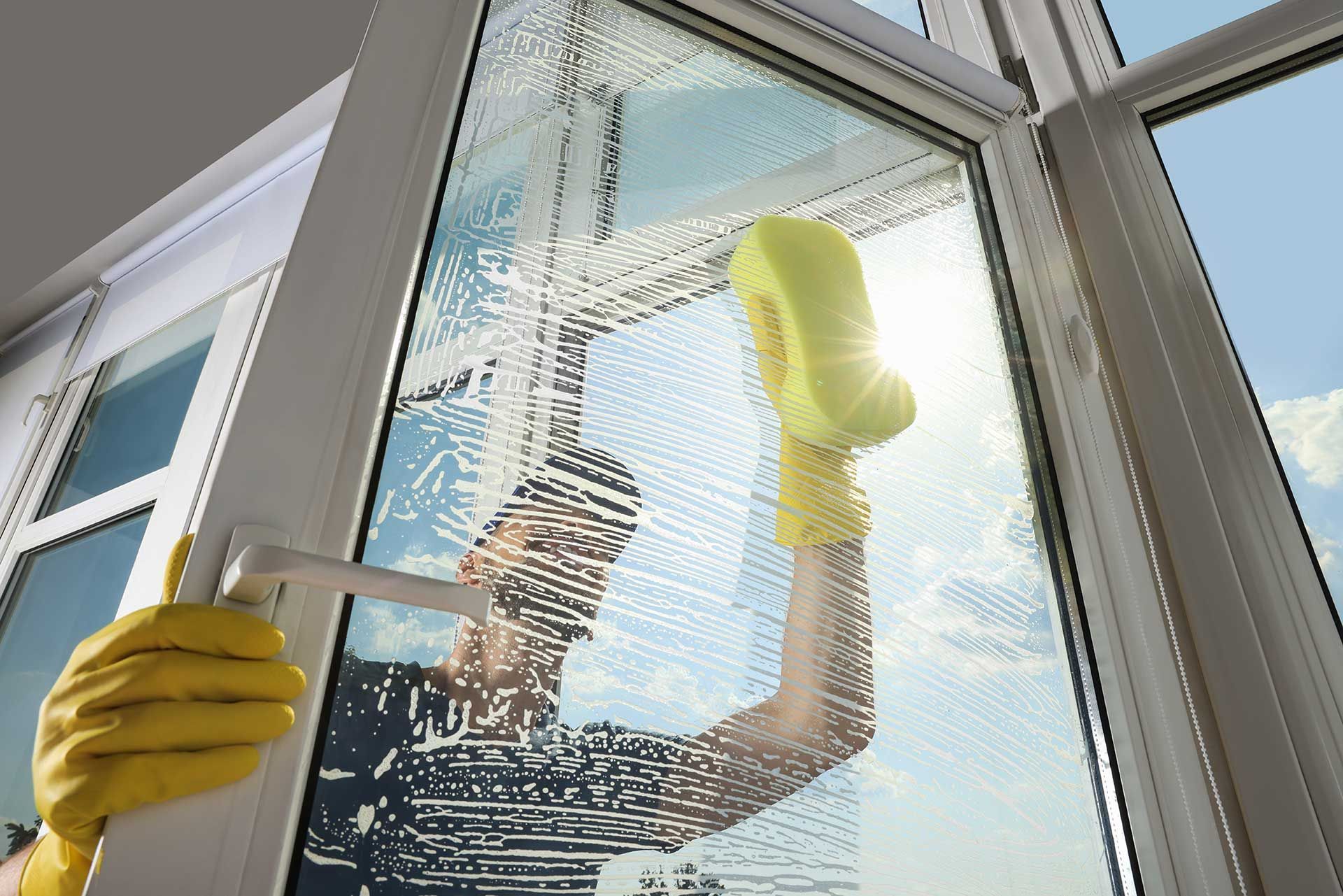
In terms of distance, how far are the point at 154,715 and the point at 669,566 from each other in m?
0.34

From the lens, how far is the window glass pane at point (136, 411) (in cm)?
177

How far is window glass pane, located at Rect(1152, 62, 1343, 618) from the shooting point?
82 centimetres

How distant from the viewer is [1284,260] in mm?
908

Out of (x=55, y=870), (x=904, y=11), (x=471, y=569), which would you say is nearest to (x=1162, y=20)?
(x=904, y=11)

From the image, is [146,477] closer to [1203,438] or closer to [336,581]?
[336,581]

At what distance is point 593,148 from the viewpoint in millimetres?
721

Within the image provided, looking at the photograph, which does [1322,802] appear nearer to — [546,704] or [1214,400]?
[1214,400]

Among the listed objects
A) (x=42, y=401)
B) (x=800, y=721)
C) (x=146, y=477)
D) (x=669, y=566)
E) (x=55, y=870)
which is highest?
(x=42, y=401)

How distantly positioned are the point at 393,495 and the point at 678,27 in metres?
0.64

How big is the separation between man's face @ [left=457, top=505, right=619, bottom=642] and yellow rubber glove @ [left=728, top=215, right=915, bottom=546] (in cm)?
18

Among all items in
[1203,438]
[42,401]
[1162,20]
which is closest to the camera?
[1203,438]

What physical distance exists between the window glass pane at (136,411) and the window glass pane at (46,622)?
0.16 meters

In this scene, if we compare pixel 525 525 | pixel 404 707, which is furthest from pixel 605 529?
pixel 404 707

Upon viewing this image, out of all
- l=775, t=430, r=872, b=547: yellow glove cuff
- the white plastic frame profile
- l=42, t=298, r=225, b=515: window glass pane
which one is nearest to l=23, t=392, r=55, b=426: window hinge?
l=42, t=298, r=225, b=515: window glass pane
